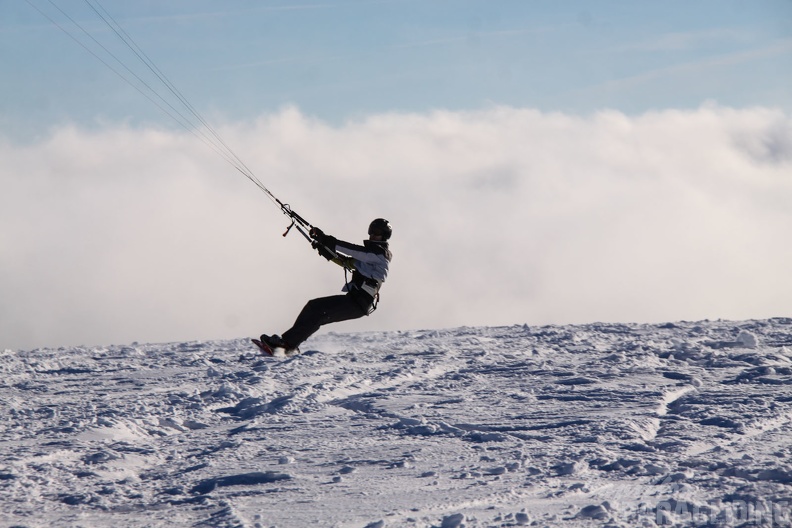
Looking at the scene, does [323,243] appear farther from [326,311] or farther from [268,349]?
[268,349]

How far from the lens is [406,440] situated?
17.9 ft

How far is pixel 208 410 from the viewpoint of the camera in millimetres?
6645

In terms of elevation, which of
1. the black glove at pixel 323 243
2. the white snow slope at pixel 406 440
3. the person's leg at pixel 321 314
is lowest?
the white snow slope at pixel 406 440

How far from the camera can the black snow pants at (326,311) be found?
355 inches

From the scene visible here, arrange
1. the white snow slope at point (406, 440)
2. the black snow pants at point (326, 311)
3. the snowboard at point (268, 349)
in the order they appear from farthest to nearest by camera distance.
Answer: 1. the snowboard at point (268, 349)
2. the black snow pants at point (326, 311)
3. the white snow slope at point (406, 440)

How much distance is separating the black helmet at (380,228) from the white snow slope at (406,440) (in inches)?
62.1

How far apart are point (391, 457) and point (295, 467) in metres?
0.63

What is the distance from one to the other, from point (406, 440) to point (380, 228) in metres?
3.81

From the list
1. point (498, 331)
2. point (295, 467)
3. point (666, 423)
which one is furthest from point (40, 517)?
point (498, 331)

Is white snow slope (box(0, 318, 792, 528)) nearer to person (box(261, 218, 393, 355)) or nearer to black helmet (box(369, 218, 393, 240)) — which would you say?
person (box(261, 218, 393, 355))

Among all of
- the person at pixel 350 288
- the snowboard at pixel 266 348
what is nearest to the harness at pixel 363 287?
the person at pixel 350 288

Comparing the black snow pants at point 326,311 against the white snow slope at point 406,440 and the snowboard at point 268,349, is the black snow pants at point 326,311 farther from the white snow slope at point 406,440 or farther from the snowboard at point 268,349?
the white snow slope at point 406,440

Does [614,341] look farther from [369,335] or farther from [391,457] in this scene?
[391,457]

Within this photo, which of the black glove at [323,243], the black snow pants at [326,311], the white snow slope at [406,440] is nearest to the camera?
the white snow slope at [406,440]
